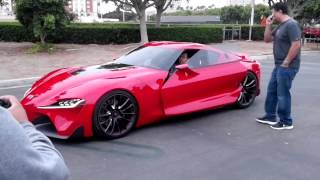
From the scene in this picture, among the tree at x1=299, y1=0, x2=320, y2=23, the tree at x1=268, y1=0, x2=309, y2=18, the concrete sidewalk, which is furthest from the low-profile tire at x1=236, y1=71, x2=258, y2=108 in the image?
the tree at x1=299, y1=0, x2=320, y2=23

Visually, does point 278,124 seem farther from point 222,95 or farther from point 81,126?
point 81,126

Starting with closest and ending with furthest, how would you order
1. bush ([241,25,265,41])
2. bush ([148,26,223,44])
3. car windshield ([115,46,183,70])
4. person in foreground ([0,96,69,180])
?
1. person in foreground ([0,96,69,180])
2. car windshield ([115,46,183,70])
3. bush ([148,26,223,44])
4. bush ([241,25,265,41])

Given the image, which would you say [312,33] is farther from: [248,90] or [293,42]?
[293,42]

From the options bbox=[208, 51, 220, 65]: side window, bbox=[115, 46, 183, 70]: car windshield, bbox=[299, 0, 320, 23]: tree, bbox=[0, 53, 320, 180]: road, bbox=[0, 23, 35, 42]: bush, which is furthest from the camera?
bbox=[299, 0, 320, 23]: tree

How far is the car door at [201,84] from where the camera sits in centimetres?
636

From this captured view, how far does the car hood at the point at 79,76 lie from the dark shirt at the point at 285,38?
166cm

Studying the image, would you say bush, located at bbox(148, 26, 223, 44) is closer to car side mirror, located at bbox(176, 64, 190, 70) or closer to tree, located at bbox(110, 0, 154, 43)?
tree, located at bbox(110, 0, 154, 43)

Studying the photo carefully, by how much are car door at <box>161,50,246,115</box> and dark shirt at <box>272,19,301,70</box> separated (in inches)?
40.6

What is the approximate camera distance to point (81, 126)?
5.36m

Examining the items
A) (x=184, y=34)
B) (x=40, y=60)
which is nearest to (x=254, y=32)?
(x=184, y=34)

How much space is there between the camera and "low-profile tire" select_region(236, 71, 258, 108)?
299 inches

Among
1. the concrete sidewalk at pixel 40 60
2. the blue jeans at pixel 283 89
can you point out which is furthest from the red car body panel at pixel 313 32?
the blue jeans at pixel 283 89

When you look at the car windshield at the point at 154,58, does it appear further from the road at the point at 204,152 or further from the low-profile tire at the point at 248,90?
the low-profile tire at the point at 248,90

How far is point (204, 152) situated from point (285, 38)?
6.87 feet
